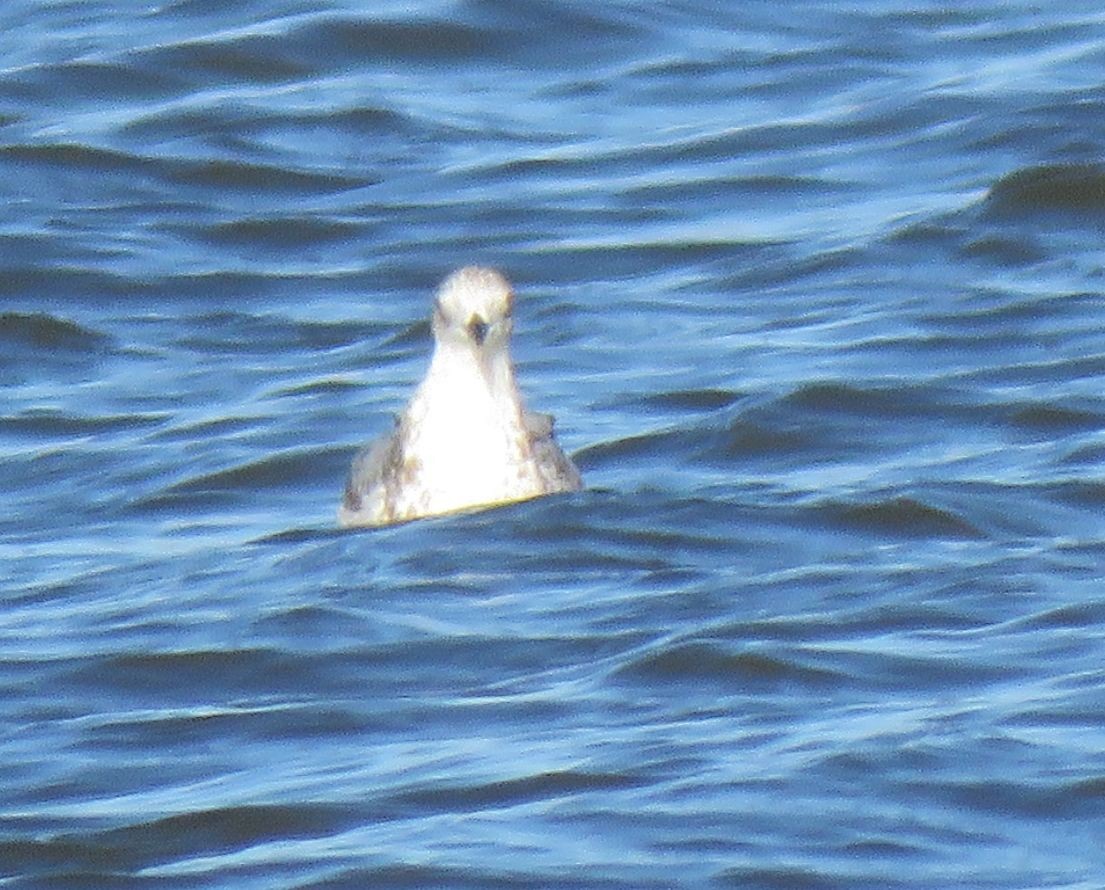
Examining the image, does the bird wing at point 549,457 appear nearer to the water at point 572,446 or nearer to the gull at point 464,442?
the gull at point 464,442

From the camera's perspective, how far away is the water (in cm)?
895

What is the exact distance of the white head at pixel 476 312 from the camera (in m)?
12.6

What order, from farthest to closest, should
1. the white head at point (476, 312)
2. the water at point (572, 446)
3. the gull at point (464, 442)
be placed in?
the white head at point (476, 312) → the gull at point (464, 442) → the water at point (572, 446)

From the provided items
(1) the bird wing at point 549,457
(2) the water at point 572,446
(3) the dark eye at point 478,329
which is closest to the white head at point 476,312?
(3) the dark eye at point 478,329

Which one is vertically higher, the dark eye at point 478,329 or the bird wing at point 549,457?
the dark eye at point 478,329

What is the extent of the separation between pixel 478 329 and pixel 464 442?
0.41 metres

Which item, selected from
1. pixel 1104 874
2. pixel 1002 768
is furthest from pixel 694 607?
pixel 1104 874

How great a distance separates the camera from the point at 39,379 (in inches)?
609

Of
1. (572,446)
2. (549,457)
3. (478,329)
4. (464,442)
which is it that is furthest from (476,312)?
(572,446)

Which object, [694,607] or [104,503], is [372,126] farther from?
[694,607]

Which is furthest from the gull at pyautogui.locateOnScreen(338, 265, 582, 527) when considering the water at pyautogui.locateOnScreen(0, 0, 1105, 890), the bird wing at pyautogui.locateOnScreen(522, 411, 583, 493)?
the water at pyautogui.locateOnScreen(0, 0, 1105, 890)

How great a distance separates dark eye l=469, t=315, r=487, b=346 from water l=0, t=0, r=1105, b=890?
0.63 metres

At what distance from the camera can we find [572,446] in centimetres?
1384

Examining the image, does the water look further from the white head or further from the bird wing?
the white head
